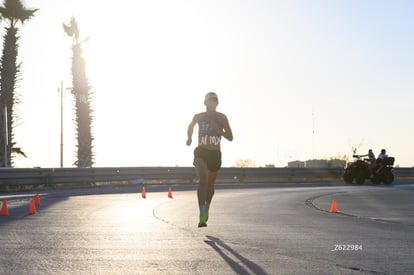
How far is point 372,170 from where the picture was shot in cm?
3691

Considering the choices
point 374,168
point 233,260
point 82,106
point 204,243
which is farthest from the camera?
point 82,106

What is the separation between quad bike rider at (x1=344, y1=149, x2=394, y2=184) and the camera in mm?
36434

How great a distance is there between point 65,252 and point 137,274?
5.91 feet

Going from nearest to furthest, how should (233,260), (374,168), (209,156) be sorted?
1. (233,260)
2. (209,156)
3. (374,168)

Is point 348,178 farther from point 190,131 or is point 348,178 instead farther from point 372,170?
point 190,131

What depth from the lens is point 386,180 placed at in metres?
36.8

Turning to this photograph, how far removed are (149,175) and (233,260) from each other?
3087 centimetres

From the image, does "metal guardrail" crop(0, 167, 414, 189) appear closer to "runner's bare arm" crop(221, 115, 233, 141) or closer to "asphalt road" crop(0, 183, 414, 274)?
"asphalt road" crop(0, 183, 414, 274)

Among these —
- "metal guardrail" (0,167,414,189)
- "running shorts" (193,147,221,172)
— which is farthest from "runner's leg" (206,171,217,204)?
"metal guardrail" (0,167,414,189)

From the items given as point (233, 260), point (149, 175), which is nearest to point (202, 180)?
point (233, 260)

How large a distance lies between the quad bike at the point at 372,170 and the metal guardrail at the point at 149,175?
750 centimetres

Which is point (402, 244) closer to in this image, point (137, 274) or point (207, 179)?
point (207, 179)

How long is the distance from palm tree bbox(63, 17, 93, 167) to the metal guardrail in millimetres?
5558

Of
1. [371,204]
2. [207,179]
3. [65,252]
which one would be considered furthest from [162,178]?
[65,252]
